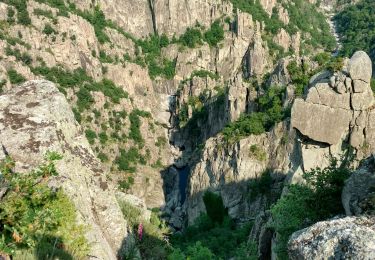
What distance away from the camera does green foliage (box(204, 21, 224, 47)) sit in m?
115

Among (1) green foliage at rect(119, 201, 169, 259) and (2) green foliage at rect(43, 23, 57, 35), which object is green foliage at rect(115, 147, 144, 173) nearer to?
(2) green foliage at rect(43, 23, 57, 35)

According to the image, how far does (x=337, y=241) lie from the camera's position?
5.55m

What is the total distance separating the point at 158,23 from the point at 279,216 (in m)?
110

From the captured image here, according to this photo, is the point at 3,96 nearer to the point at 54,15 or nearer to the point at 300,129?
the point at 300,129

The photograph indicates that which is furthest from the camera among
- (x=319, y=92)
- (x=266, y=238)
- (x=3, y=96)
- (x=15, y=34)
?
(x=15, y=34)

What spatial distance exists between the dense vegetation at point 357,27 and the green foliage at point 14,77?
3191 inches

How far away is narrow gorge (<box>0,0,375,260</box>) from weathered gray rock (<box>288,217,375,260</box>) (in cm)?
2

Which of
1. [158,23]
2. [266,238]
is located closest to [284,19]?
[158,23]

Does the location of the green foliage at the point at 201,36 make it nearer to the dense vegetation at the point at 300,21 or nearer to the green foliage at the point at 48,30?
the dense vegetation at the point at 300,21

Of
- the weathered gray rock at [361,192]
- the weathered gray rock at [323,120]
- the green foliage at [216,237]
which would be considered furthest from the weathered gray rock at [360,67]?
the weathered gray rock at [361,192]

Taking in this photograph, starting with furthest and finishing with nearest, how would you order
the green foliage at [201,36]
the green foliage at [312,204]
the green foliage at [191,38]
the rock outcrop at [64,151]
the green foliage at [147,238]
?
the green foliage at [201,36] < the green foliage at [191,38] < the green foliage at [312,204] < the green foliage at [147,238] < the rock outcrop at [64,151]

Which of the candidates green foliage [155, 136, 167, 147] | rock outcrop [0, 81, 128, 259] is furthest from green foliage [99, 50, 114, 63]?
rock outcrop [0, 81, 128, 259]

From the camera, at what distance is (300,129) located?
40094mm

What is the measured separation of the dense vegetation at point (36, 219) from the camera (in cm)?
547
